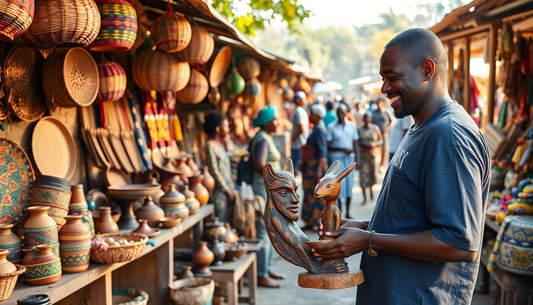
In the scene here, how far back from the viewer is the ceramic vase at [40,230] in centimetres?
238

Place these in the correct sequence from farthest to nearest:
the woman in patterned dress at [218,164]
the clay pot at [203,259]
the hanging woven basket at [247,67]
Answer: the hanging woven basket at [247,67]
the woman in patterned dress at [218,164]
the clay pot at [203,259]

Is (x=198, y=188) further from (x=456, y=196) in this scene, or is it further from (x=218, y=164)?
(x=456, y=196)

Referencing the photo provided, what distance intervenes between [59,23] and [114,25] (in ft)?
1.75

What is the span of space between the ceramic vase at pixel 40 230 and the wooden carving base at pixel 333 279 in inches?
53.0

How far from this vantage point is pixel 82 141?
3619 mm

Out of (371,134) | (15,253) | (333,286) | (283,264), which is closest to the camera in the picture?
(333,286)

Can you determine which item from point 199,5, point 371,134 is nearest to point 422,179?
point 199,5

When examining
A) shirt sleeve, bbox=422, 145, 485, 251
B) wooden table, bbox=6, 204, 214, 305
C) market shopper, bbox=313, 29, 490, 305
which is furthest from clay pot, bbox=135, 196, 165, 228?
shirt sleeve, bbox=422, 145, 485, 251

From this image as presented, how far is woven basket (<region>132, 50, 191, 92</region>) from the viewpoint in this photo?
3959mm

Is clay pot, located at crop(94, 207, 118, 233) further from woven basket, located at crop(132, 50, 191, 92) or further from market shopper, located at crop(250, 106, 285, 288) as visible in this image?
market shopper, located at crop(250, 106, 285, 288)

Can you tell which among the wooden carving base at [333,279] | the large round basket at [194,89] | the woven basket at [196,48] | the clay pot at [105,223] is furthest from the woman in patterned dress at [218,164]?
the wooden carving base at [333,279]

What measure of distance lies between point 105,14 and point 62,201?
115 cm

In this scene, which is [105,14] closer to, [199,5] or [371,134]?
[199,5]

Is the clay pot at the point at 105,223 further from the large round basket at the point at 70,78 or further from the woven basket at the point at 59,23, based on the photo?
the woven basket at the point at 59,23
